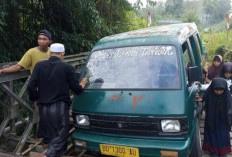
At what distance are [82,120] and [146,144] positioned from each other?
3.14ft

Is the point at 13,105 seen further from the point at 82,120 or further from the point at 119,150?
the point at 119,150

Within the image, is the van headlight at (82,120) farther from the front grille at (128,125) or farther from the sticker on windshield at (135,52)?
the sticker on windshield at (135,52)

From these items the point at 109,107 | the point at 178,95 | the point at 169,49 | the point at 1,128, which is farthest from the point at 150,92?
the point at 1,128

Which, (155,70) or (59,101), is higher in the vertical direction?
(155,70)

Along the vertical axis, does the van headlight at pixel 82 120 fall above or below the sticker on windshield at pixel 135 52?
below

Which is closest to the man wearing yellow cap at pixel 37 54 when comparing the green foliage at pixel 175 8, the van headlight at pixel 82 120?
the van headlight at pixel 82 120

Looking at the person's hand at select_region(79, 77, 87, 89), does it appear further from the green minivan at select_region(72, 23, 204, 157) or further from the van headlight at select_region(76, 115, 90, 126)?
the van headlight at select_region(76, 115, 90, 126)

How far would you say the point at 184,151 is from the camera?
2.65m

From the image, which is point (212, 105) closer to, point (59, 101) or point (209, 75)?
point (209, 75)

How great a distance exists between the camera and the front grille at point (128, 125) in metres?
2.80

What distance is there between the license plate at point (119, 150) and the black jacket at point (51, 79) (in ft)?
2.62

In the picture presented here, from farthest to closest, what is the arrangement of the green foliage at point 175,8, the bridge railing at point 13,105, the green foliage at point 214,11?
the green foliage at point 175,8
the green foliage at point 214,11
the bridge railing at point 13,105

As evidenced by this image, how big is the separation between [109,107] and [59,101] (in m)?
0.63

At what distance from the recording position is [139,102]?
292cm
